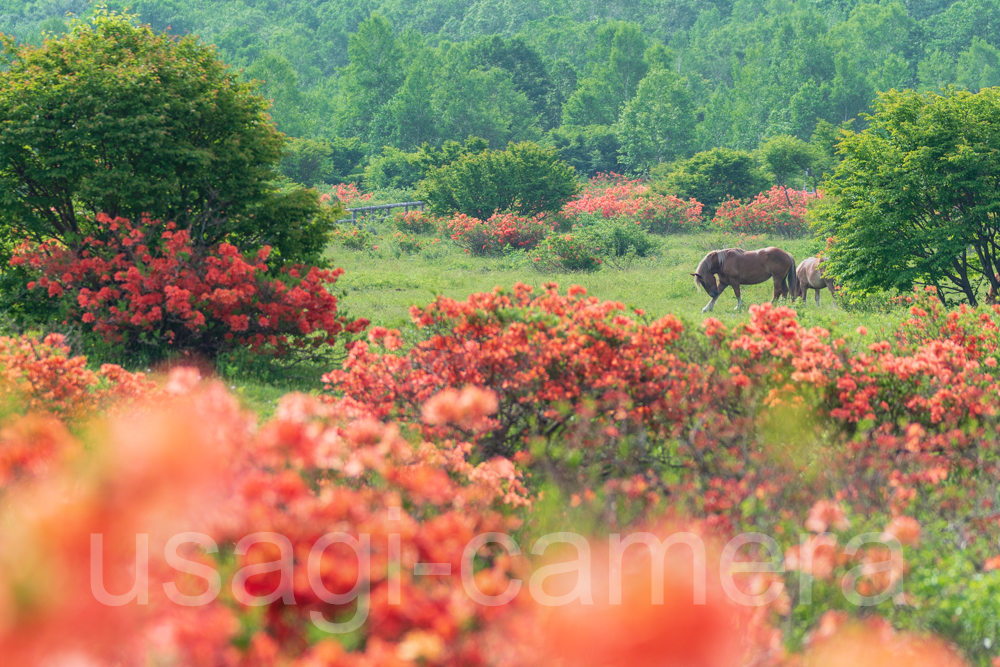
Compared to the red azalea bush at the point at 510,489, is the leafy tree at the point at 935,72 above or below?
below

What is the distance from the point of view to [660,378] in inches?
225

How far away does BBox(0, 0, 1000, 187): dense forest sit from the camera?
53.7 metres

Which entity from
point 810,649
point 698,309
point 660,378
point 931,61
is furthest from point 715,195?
point 931,61

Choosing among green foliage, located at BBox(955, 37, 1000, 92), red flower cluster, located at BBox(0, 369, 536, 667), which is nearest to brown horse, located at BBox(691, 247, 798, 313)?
red flower cluster, located at BBox(0, 369, 536, 667)

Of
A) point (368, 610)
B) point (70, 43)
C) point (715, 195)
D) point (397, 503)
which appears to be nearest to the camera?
point (368, 610)

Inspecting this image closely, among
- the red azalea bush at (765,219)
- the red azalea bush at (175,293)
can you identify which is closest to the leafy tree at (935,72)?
the red azalea bush at (765,219)

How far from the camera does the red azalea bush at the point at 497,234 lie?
25.2 meters

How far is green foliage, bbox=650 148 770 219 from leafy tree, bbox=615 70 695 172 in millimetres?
16110

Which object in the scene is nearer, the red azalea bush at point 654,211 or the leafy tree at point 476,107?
the red azalea bush at point 654,211

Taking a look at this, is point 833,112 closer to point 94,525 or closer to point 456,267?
point 456,267

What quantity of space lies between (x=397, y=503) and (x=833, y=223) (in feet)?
40.4

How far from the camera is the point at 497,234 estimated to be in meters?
25.2

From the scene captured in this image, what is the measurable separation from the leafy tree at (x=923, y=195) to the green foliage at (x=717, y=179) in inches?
812

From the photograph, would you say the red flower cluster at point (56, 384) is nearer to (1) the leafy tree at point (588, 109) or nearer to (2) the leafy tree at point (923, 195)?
(2) the leafy tree at point (923, 195)
